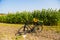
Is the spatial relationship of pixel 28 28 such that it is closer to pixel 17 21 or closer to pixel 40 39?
pixel 40 39

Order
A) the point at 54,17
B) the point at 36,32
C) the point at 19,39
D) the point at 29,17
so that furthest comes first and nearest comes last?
the point at 29,17, the point at 54,17, the point at 36,32, the point at 19,39

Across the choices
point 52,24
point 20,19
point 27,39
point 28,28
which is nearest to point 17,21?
point 20,19

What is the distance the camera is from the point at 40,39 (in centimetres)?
1004

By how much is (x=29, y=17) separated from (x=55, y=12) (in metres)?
3.22

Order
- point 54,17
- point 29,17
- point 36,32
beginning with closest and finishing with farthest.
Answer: point 36,32 < point 54,17 < point 29,17

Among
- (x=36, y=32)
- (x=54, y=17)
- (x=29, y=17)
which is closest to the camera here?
(x=36, y=32)

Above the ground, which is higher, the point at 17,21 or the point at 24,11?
the point at 24,11

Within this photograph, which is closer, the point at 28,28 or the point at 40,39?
the point at 40,39

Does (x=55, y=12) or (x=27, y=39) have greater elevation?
(x=55, y=12)

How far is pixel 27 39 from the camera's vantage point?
32.9 feet

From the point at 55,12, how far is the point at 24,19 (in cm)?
400

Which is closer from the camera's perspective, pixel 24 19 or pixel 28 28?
pixel 28 28

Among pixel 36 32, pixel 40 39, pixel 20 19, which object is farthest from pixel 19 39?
pixel 20 19

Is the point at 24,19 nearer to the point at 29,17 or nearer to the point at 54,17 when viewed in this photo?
the point at 29,17
